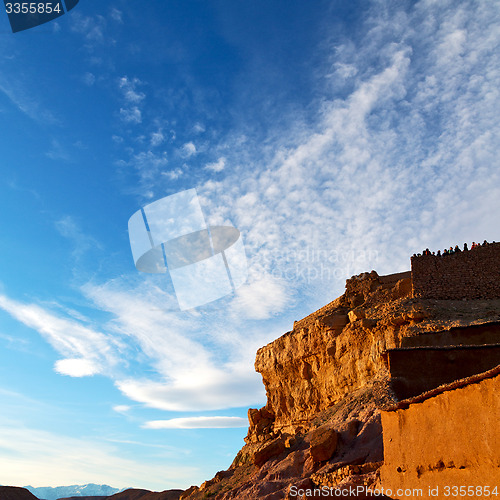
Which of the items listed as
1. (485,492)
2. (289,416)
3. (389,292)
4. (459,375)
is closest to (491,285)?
(389,292)

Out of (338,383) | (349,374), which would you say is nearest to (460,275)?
(349,374)

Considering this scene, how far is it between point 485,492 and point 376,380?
9212 mm

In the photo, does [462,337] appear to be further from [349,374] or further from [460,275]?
[349,374]

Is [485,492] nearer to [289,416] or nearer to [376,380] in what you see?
[376,380]

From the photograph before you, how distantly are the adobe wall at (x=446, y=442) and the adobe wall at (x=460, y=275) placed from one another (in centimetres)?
885

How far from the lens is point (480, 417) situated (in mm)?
6738

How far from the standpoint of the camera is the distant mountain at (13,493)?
124 feet

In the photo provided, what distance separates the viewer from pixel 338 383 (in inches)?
785

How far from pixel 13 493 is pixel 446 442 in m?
43.0

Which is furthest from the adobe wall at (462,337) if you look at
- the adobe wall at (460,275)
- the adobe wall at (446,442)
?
the adobe wall at (460,275)

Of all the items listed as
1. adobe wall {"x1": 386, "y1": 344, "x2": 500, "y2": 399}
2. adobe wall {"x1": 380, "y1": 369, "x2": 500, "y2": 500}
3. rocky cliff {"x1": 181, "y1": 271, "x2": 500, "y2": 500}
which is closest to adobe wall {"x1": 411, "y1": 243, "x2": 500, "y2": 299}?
rocky cliff {"x1": 181, "y1": 271, "x2": 500, "y2": 500}

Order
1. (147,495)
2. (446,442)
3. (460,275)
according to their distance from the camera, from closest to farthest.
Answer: (446,442) → (460,275) → (147,495)

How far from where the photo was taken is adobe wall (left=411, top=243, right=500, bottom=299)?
1595cm

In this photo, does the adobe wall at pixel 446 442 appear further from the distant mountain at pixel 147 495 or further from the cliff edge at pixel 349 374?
the distant mountain at pixel 147 495
